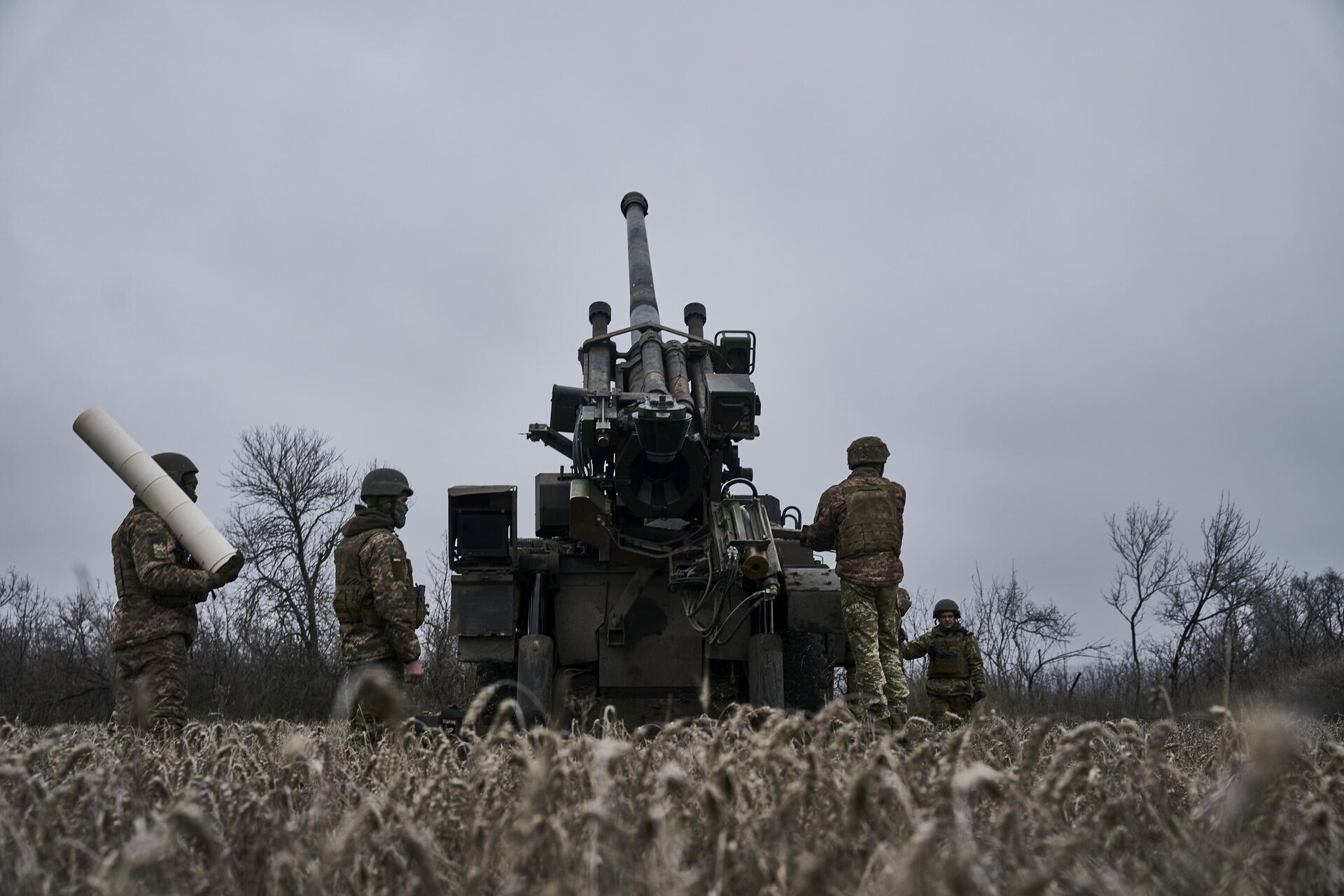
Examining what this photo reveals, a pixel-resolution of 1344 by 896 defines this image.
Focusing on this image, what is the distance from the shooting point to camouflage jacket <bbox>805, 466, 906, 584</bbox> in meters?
7.07

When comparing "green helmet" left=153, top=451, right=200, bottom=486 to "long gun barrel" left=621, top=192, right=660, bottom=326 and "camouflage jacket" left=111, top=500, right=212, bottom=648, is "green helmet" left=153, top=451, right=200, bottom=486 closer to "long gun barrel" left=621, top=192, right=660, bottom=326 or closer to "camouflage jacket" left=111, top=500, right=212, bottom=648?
"camouflage jacket" left=111, top=500, right=212, bottom=648

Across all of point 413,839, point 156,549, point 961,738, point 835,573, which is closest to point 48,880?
point 413,839

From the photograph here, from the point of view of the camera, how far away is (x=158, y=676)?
5.80m

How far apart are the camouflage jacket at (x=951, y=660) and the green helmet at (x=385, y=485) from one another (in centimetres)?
603

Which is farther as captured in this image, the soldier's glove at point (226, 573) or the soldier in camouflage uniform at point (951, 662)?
the soldier in camouflage uniform at point (951, 662)

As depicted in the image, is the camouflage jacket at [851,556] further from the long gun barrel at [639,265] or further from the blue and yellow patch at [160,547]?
the blue and yellow patch at [160,547]

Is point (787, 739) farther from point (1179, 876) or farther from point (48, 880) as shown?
point (48, 880)

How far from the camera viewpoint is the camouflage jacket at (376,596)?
6.28 m

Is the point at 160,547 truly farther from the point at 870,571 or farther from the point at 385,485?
the point at 870,571

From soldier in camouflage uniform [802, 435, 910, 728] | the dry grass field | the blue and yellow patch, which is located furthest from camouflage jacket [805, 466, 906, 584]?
the blue and yellow patch

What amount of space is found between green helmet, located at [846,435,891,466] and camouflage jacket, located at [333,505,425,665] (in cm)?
316

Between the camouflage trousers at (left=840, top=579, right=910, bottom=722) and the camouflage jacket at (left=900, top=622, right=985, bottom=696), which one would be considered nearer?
the camouflage trousers at (left=840, top=579, right=910, bottom=722)

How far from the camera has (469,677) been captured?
1273cm

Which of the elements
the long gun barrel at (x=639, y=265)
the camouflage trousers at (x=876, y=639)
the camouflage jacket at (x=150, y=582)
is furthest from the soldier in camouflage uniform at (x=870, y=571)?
the camouflage jacket at (x=150, y=582)
